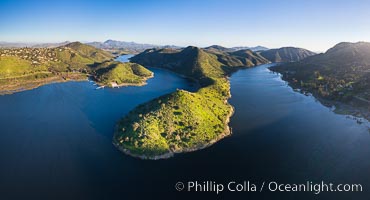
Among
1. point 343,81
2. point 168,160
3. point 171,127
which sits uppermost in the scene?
point 343,81

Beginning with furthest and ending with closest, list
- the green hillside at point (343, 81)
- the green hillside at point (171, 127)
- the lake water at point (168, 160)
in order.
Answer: the green hillside at point (343, 81), the green hillside at point (171, 127), the lake water at point (168, 160)

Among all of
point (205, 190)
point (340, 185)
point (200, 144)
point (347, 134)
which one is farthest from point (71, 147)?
point (347, 134)

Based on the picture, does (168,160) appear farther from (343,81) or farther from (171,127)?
(343,81)

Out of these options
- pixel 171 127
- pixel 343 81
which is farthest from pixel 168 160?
pixel 343 81

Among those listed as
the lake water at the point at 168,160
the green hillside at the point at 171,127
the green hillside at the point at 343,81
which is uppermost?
the green hillside at the point at 343,81

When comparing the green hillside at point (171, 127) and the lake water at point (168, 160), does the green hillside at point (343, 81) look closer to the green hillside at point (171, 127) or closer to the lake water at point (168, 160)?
the lake water at point (168, 160)

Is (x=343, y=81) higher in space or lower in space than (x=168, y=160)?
higher

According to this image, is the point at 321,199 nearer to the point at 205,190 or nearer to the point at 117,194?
the point at 205,190

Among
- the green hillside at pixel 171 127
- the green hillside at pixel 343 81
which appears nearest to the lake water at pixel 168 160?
the green hillside at pixel 171 127

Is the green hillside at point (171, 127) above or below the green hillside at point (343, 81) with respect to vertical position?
below

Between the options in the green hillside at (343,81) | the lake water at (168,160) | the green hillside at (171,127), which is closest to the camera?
the lake water at (168,160)
